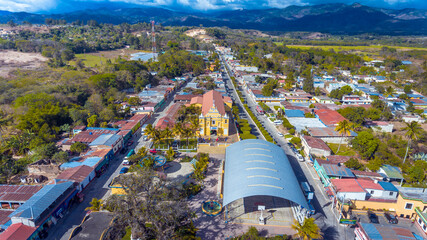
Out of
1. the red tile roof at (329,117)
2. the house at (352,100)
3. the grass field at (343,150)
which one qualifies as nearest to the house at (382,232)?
the grass field at (343,150)

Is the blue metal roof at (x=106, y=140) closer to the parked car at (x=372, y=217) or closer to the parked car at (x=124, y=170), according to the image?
the parked car at (x=124, y=170)

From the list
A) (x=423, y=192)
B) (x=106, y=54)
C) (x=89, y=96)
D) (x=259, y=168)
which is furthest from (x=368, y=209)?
(x=106, y=54)

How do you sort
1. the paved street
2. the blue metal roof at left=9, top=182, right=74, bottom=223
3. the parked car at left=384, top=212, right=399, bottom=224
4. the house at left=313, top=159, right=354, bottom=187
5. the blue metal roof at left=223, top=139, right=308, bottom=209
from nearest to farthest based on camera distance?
the blue metal roof at left=9, top=182, right=74, bottom=223
the paved street
the blue metal roof at left=223, top=139, right=308, bottom=209
the parked car at left=384, top=212, right=399, bottom=224
the house at left=313, top=159, right=354, bottom=187

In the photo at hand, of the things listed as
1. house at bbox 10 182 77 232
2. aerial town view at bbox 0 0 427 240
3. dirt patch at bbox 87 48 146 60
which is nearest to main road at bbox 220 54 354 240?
Answer: aerial town view at bbox 0 0 427 240

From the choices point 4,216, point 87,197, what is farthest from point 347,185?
point 4,216

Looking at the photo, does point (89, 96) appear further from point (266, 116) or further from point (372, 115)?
point (372, 115)

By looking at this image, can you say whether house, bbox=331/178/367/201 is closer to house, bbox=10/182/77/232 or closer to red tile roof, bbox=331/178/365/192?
red tile roof, bbox=331/178/365/192
